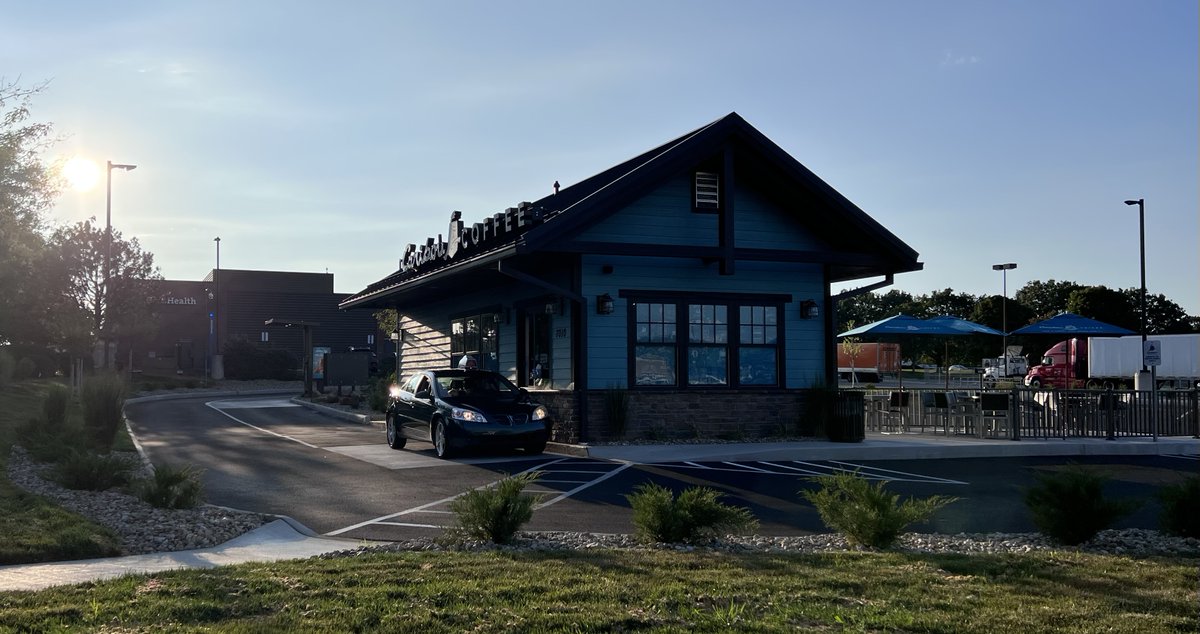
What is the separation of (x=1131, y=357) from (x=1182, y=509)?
39.1 m

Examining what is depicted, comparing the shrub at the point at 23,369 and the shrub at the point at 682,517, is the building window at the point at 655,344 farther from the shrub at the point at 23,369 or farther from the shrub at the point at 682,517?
the shrub at the point at 23,369

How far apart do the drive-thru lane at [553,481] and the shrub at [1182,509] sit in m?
0.48

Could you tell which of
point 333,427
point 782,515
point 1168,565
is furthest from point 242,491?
point 333,427

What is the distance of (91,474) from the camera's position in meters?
12.8

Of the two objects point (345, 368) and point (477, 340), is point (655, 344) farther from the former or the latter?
point (345, 368)

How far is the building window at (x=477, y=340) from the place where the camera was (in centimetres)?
2436

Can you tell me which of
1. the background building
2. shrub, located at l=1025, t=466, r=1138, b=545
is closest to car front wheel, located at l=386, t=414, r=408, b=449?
shrub, located at l=1025, t=466, r=1138, b=545

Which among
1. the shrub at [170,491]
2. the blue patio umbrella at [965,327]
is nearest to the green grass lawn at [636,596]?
the shrub at [170,491]

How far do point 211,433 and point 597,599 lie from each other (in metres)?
19.9

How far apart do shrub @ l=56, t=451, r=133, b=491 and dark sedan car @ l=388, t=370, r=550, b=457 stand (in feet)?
19.5

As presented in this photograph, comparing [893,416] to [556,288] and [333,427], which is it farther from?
[333,427]

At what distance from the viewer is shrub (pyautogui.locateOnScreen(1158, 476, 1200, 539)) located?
931 centimetres

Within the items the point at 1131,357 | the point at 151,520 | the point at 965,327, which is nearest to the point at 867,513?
the point at 151,520

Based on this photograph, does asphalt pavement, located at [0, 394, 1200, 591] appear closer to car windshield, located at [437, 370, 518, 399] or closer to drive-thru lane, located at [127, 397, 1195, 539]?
drive-thru lane, located at [127, 397, 1195, 539]
